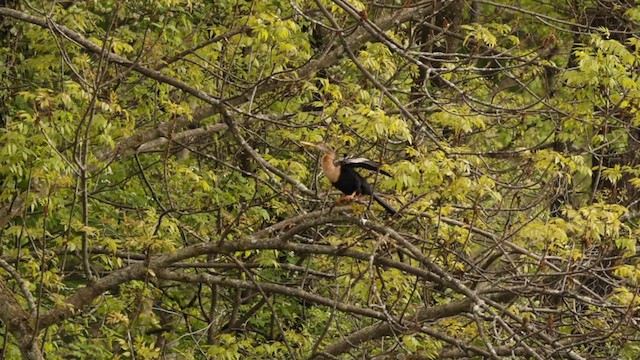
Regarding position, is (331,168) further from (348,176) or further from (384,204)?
(384,204)

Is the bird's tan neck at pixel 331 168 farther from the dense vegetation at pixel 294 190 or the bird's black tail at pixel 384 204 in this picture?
the bird's black tail at pixel 384 204

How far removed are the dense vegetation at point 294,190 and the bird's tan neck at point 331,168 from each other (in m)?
0.24

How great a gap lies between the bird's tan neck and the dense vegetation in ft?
0.77

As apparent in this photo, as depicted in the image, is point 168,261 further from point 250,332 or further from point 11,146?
point 250,332

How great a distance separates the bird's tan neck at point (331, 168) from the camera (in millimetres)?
7566

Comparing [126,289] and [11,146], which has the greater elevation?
[11,146]

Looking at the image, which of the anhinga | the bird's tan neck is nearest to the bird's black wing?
the anhinga

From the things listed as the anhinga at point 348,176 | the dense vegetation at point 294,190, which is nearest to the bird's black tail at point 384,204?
the anhinga at point 348,176

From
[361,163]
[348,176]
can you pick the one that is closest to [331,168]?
[348,176]

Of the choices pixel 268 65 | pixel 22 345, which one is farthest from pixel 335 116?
pixel 22 345

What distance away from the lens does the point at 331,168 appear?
301 inches

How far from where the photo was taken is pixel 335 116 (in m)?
8.41

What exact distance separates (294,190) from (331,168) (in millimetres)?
675

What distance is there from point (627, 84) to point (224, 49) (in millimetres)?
3678
